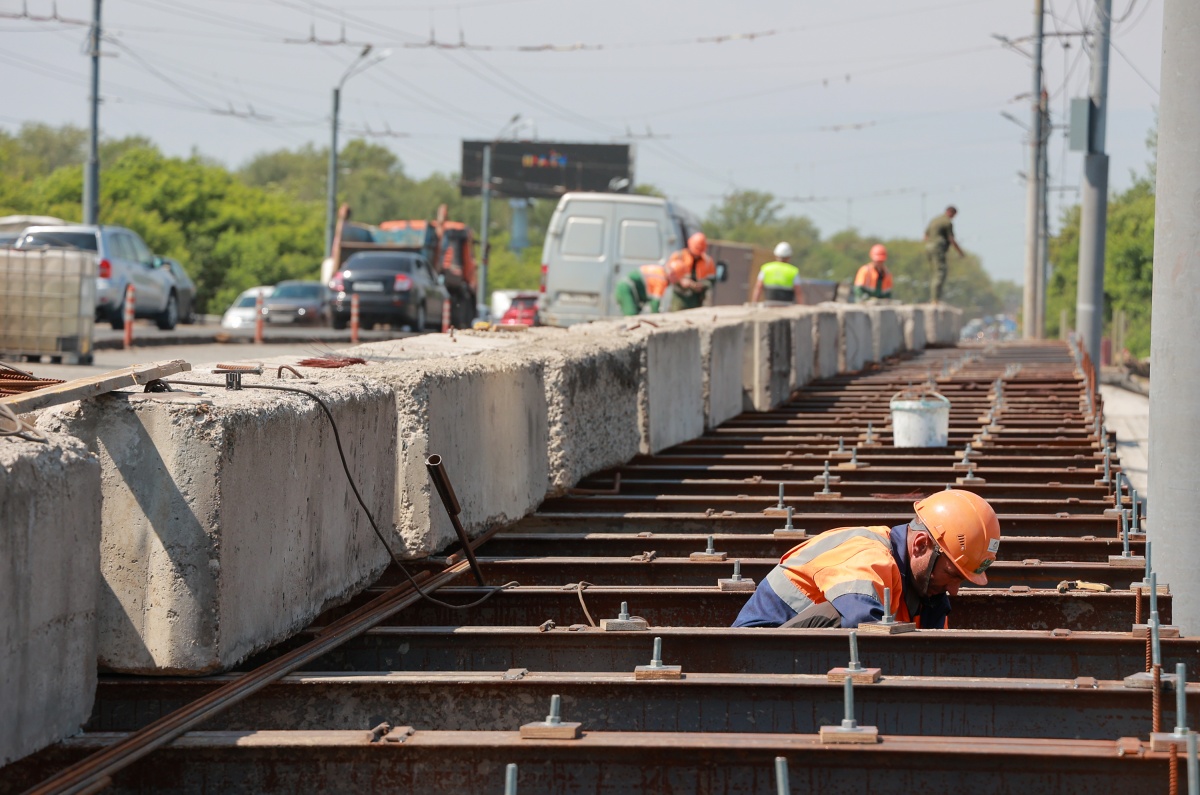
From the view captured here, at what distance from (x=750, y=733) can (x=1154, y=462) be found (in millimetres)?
2485

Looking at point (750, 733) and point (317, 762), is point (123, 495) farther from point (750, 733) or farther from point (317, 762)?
point (750, 733)

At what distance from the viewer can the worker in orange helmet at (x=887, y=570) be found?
17.6ft

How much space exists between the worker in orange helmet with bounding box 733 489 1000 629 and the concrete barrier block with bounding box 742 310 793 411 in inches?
307

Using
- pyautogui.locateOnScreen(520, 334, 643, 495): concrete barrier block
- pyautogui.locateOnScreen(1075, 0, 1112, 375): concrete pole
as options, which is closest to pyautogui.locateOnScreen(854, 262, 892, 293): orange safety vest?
pyautogui.locateOnScreen(1075, 0, 1112, 375): concrete pole

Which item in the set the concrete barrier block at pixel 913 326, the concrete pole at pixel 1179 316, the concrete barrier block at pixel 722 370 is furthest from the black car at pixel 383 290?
the concrete pole at pixel 1179 316

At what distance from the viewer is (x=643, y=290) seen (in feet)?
69.4

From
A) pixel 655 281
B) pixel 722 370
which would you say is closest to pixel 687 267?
pixel 655 281

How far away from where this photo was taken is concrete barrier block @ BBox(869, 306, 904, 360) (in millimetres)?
21089

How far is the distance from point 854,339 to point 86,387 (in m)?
15.7

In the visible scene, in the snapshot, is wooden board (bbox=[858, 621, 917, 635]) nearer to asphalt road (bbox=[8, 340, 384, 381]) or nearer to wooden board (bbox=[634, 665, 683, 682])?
wooden board (bbox=[634, 665, 683, 682])

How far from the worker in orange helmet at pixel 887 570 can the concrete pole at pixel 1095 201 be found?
16.4 meters

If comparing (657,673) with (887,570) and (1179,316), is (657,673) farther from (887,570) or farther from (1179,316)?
(1179,316)

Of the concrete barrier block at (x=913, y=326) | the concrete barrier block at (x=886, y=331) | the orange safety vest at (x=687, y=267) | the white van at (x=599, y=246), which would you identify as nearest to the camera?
the orange safety vest at (x=687, y=267)

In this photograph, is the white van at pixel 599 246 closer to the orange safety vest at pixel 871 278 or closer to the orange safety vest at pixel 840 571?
the orange safety vest at pixel 871 278
